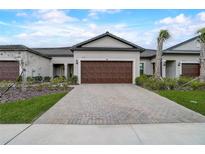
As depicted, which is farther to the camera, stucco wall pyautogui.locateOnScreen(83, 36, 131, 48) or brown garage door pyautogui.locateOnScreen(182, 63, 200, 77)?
brown garage door pyautogui.locateOnScreen(182, 63, 200, 77)

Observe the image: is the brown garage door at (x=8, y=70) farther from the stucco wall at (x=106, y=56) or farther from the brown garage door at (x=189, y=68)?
the brown garage door at (x=189, y=68)

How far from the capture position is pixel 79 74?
21.4 m

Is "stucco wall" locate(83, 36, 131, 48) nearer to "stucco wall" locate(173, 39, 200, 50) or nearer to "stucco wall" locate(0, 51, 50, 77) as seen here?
"stucco wall" locate(0, 51, 50, 77)

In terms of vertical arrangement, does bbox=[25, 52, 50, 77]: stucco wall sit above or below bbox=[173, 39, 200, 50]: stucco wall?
below

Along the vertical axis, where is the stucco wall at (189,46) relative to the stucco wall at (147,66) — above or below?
above

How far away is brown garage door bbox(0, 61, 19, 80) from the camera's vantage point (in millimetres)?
22062

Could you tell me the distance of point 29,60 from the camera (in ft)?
72.5

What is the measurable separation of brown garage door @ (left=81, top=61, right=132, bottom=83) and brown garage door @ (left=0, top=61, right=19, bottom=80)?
6889 mm

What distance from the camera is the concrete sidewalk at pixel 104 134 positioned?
5059 millimetres

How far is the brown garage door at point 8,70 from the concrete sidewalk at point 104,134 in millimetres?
16896

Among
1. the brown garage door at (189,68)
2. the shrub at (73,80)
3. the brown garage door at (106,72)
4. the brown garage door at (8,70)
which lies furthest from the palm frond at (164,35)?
the brown garage door at (8,70)

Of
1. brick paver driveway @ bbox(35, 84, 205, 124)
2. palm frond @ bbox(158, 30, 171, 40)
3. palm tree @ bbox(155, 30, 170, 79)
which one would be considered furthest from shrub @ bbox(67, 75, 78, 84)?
brick paver driveway @ bbox(35, 84, 205, 124)

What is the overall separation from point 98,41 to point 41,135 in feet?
57.4

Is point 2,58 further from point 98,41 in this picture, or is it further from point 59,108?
point 59,108
